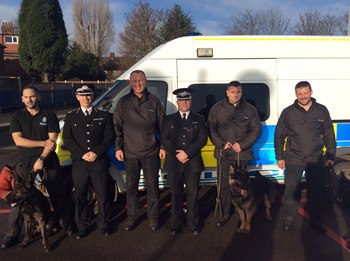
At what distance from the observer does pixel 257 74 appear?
17.9 ft

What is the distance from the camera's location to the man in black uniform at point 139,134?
15.0 feet

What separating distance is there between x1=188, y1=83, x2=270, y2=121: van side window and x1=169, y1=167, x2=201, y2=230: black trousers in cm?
122

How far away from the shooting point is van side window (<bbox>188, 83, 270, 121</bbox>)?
17.7 feet

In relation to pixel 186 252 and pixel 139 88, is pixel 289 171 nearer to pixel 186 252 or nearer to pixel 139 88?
pixel 186 252

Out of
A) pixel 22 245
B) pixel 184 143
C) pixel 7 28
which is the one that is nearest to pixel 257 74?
pixel 184 143

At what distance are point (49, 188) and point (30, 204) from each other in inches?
13.7

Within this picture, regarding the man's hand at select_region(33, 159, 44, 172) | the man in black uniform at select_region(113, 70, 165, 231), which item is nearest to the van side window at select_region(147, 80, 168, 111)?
the man in black uniform at select_region(113, 70, 165, 231)

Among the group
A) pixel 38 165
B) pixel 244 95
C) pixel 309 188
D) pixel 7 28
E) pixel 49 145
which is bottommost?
pixel 309 188

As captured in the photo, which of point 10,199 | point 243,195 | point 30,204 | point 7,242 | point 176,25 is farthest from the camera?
point 176,25

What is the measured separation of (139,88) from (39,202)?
189 centimetres

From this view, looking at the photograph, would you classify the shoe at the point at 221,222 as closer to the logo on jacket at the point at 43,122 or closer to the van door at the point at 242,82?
the van door at the point at 242,82

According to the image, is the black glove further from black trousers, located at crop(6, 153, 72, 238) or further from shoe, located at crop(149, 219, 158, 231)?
shoe, located at crop(149, 219, 158, 231)

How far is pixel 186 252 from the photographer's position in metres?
4.27

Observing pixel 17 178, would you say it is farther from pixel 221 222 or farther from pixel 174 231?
Answer: pixel 221 222
